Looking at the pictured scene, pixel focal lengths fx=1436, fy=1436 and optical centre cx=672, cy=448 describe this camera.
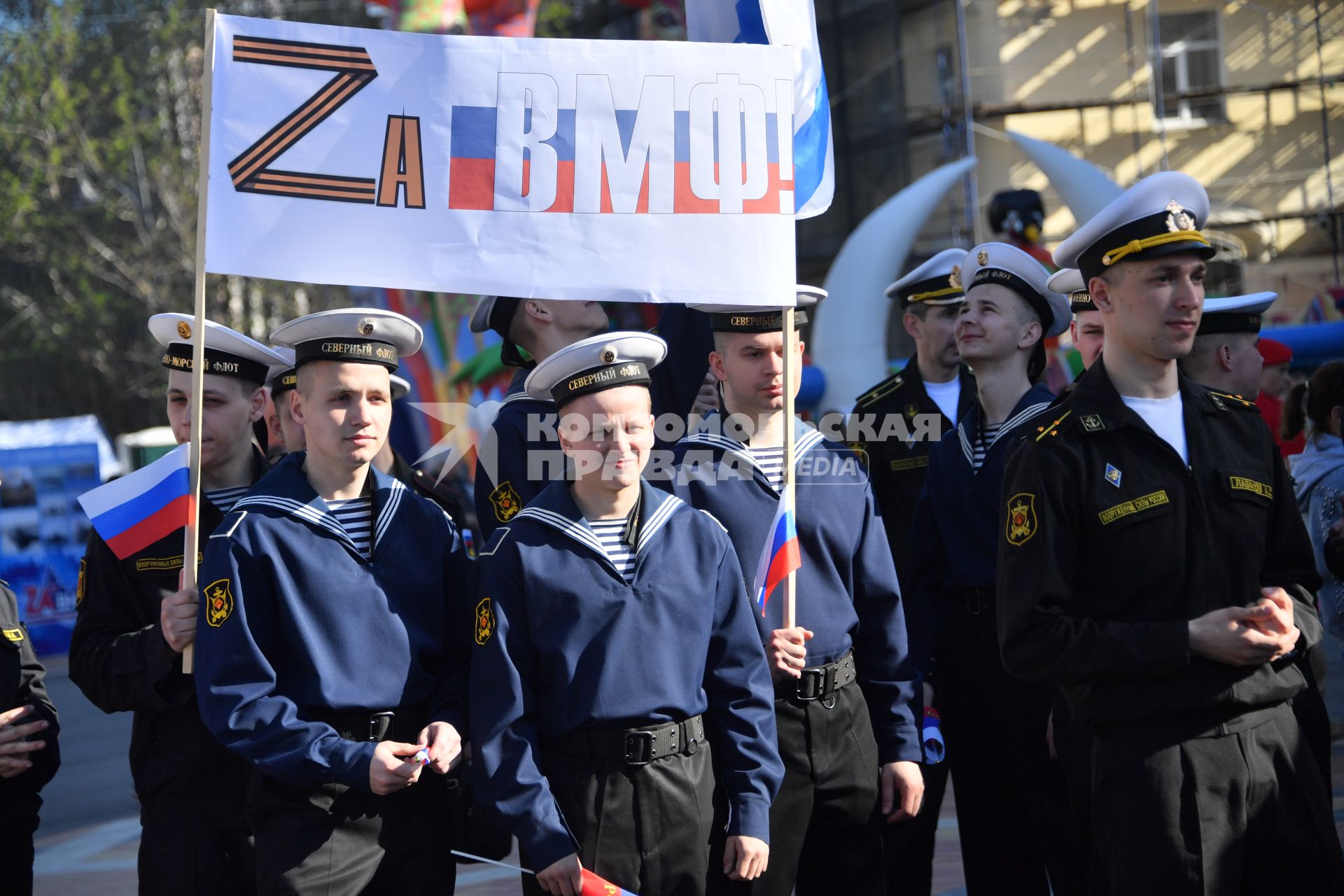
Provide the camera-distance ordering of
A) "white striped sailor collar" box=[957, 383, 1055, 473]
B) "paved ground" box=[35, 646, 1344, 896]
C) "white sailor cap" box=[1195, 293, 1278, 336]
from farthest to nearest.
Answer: "paved ground" box=[35, 646, 1344, 896]
"white sailor cap" box=[1195, 293, 1278, 336]
"white striped sailor collar" box=[957, 383, 1055, 473]

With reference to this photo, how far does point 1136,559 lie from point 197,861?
258 cm

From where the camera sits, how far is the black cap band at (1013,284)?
498 cm

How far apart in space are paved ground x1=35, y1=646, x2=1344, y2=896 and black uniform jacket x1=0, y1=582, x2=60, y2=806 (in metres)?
2.23

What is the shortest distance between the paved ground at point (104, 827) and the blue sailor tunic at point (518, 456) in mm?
2441

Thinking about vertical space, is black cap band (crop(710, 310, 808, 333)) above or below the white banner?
below

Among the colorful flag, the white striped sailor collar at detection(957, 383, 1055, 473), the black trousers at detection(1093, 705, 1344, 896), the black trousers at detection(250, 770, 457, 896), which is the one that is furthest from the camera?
the white striped sailor collar at detection(957, 383, 1055, 473)

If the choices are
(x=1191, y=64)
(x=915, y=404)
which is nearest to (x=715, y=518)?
(x=915, y=404)

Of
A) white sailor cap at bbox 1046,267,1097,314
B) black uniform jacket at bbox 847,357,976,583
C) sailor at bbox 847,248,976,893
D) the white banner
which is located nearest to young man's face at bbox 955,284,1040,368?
white sailor cap at bbox 1046,267,1097,314

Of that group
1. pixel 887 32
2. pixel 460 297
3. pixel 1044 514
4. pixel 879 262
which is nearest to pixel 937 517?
pixel 1044 514

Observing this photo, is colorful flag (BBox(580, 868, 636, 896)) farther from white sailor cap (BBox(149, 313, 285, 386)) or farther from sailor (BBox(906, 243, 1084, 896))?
white sailor cap (BBox(149, 313, 285, 386))

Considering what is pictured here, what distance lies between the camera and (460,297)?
1611cm

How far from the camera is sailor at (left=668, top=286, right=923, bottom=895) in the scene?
4004mm

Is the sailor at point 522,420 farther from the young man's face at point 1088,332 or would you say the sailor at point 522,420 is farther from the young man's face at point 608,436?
the young man's face at point 1088,332

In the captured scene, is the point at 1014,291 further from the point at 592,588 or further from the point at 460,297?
the point at 460,297
